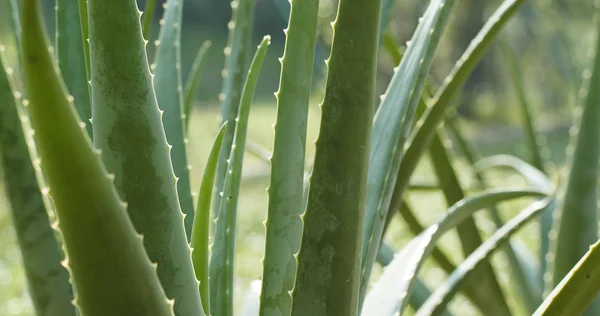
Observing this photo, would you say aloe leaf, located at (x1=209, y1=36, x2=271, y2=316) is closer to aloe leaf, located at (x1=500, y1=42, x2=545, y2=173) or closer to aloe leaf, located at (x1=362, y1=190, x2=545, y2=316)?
aloe leaf, located at (x1=362, y1=190, x2=545, y2=316)

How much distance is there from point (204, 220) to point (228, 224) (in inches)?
2.2

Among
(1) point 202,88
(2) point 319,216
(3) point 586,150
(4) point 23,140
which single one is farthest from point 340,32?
(1) point 202,88

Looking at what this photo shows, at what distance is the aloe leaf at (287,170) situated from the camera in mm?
400

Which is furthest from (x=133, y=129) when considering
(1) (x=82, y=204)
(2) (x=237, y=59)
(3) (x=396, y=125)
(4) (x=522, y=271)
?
(4) (x=522, y=271)

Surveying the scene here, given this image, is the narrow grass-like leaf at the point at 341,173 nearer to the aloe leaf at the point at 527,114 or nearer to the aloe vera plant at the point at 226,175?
the aloe vera plant at the point at 226,175

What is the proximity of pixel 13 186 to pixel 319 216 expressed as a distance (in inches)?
9.2

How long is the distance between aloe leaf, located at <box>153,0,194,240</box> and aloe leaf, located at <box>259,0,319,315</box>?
0.12 metres

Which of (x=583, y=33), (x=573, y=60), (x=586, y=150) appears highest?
(x=583, y=33)

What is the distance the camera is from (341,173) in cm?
34

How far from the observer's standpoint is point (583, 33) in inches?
237

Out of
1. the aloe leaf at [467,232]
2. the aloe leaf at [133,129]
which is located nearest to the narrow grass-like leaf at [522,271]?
the aloe leaf at [467,232]

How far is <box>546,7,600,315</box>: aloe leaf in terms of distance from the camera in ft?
1.98

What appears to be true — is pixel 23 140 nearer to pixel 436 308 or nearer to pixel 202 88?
pixel 436 308

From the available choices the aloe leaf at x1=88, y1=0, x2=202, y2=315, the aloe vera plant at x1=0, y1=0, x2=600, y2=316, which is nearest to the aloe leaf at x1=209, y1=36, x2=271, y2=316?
the aloe vera plant at x1=0, y1=0, x2=600, y2=316
